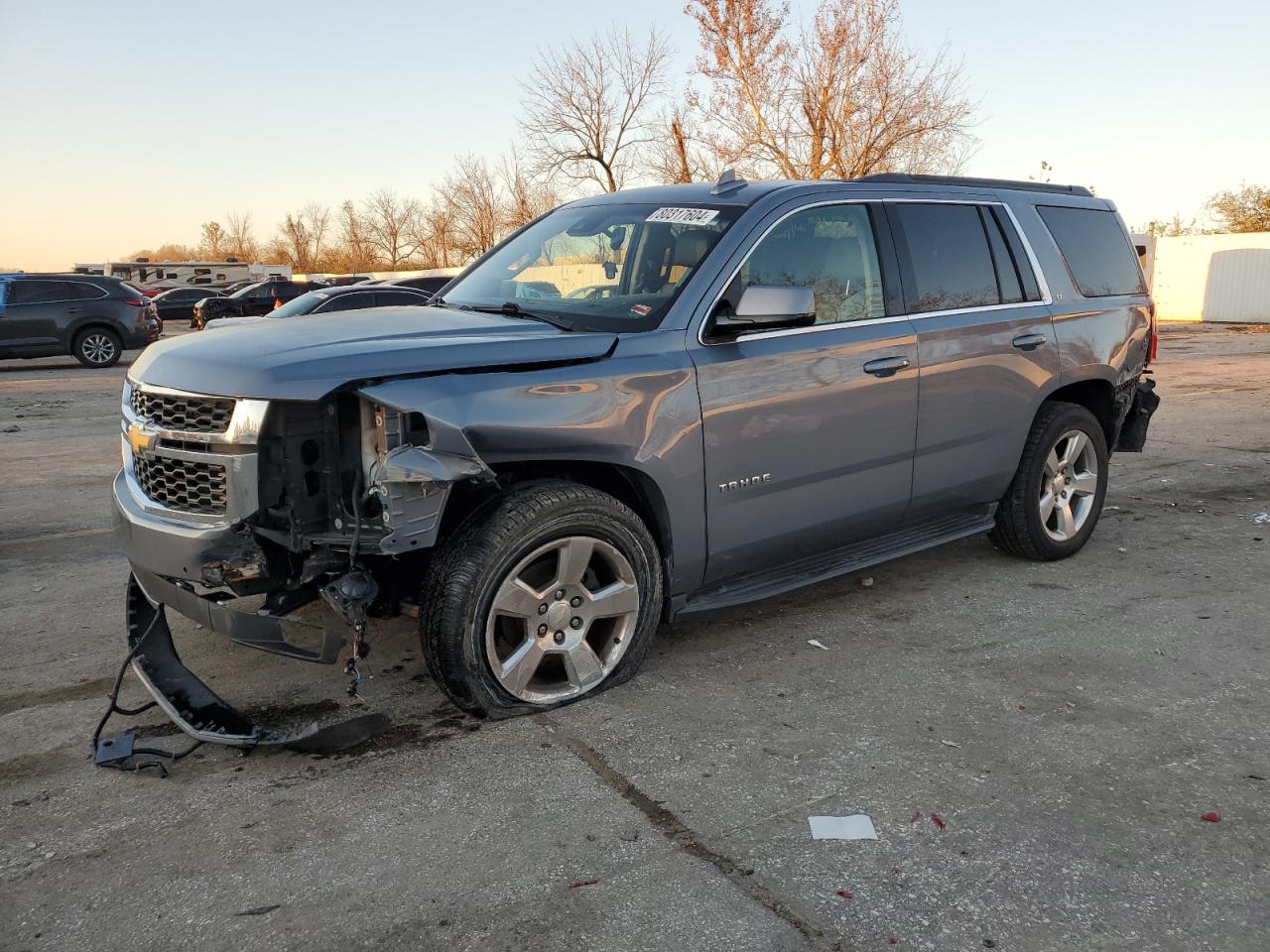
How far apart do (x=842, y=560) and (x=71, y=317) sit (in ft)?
60.5

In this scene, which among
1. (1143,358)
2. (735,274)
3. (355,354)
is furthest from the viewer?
(1143,358)

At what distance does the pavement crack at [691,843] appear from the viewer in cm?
251

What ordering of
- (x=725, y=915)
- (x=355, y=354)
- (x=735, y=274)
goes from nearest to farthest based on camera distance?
(x=725, y=915) → (x=355, y=354) → (x=735, y=274)

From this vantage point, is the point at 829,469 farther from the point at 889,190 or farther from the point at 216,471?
the point at 216,471

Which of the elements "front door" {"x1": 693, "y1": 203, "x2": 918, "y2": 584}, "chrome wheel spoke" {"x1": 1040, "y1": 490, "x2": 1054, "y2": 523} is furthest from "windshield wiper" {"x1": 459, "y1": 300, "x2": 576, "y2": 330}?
"chrome wheel spoke" {"x1": 1040, "y1": 490, "x2": 1054, "y2": 523}

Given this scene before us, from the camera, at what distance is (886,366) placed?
4.46 metres

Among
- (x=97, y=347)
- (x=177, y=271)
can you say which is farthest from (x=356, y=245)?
(x=97, y=347)

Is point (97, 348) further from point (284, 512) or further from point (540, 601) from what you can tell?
point (540, 601)

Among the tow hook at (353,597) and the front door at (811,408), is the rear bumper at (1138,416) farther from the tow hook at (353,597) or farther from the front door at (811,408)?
the tow hook at (353,597)

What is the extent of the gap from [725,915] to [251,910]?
1.20 metres

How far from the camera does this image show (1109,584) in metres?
5.30

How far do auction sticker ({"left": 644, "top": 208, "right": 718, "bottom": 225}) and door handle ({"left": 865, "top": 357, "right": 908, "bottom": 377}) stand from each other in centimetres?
92

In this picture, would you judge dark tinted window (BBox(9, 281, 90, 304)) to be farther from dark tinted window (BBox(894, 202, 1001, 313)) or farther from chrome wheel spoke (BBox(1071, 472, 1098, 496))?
chrome wheel spoke (BBox(1071, 472, 1098, 496))

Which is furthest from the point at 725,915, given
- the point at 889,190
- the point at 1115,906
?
the point at 889,190
